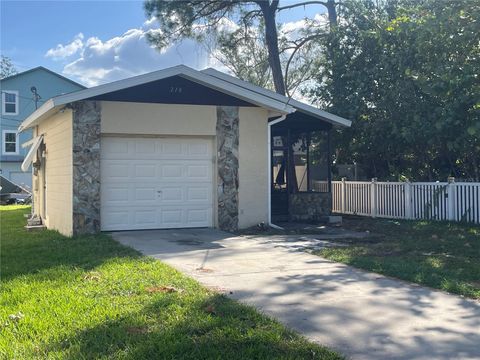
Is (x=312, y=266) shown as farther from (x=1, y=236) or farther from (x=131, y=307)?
(x=1, y=236)

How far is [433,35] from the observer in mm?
13523

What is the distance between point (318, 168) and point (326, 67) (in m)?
4.09

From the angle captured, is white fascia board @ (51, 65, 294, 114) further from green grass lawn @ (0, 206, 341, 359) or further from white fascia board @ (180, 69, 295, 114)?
green grass lawn @ (0, 206, 341, 359)

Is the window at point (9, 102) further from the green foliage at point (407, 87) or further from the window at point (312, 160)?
the window at point (312, 160)

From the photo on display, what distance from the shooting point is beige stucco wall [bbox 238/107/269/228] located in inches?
535

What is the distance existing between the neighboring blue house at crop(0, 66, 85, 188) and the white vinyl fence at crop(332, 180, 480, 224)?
84.6ft

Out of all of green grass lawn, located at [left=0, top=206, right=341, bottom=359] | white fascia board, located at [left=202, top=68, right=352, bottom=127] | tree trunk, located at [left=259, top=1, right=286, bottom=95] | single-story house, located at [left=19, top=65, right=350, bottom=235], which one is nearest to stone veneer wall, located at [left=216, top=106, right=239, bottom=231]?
single-story house, located at [left=19, top=65, right=350, bottom=235]

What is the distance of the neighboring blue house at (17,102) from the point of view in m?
36.6

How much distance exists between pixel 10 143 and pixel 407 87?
3010cm

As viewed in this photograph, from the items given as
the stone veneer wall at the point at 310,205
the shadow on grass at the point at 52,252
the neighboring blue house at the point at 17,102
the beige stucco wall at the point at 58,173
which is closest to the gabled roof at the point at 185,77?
the beige stucco wall at the point at 58,173

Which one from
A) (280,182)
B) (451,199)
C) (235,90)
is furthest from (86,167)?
(451,199)

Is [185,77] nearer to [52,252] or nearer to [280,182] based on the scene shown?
[52,252]

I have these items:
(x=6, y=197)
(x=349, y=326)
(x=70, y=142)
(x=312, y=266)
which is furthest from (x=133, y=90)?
(x=6, y=197)

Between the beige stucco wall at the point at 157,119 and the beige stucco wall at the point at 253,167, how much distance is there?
93cm
